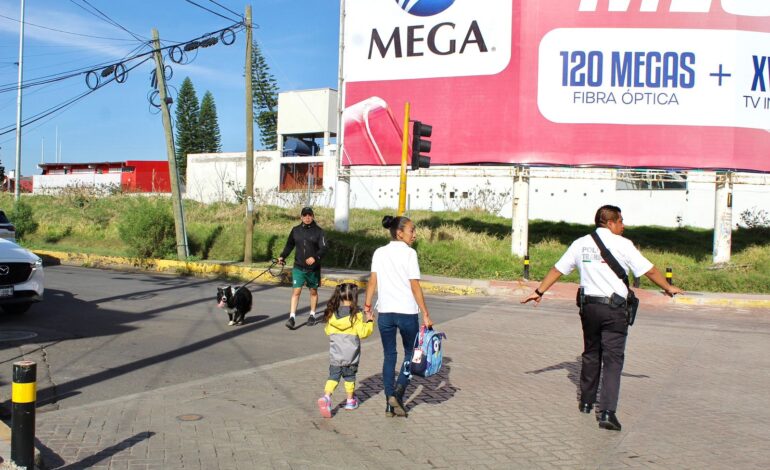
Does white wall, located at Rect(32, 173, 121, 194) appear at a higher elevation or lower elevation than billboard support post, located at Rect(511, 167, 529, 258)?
higher

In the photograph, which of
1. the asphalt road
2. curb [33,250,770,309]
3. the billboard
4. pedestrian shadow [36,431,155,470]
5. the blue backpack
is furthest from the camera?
the billboard

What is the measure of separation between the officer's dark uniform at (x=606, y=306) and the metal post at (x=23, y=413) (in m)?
4.21

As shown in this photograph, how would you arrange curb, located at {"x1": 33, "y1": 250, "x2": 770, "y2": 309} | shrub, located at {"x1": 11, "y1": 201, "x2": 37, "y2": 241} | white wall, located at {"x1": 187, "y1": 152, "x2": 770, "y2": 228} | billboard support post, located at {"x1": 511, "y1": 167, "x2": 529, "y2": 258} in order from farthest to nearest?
white wall, located at {"x1": 187, "y1": 152, "x2": 770, "y2": 228} < shrub, located at {"x1": 11, "y1": 201, "x2": 37, "y2": 241} < billboard support post, located at {"x1": 511, "y1": 167, "x2": 529, "y2": 258} < curb, located at {"x1": 33, "y1": 250, "x2": 770, "y2": 309}

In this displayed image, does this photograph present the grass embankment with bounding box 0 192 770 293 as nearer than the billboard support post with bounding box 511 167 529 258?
Yes

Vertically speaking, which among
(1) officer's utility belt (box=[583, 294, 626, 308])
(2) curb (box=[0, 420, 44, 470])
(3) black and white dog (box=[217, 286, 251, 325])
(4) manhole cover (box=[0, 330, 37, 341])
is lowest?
(4) manhole cover (box=[0, 330, 37, 341])

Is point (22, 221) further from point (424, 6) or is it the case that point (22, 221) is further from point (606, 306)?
point (606, 306)

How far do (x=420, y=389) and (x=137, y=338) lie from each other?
4.49 meters

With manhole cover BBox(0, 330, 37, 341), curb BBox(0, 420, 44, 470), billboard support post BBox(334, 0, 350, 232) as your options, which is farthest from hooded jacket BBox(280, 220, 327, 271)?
billboard support post BBox(334, 0, 350, 232)

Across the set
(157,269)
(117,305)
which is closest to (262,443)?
(117,305)

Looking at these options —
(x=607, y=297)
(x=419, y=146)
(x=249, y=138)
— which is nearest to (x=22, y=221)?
(x=249, y=138)

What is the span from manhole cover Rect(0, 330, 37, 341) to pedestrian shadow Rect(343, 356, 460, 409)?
5.01 metres

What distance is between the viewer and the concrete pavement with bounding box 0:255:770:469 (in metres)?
5.12

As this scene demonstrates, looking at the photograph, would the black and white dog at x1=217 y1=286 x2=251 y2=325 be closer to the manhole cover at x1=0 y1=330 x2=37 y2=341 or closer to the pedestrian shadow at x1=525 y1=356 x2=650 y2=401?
the manhole cover at x1=0 y1=330 x2=37 y2=341

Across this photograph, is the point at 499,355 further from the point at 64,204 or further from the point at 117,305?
the point at 64,204
